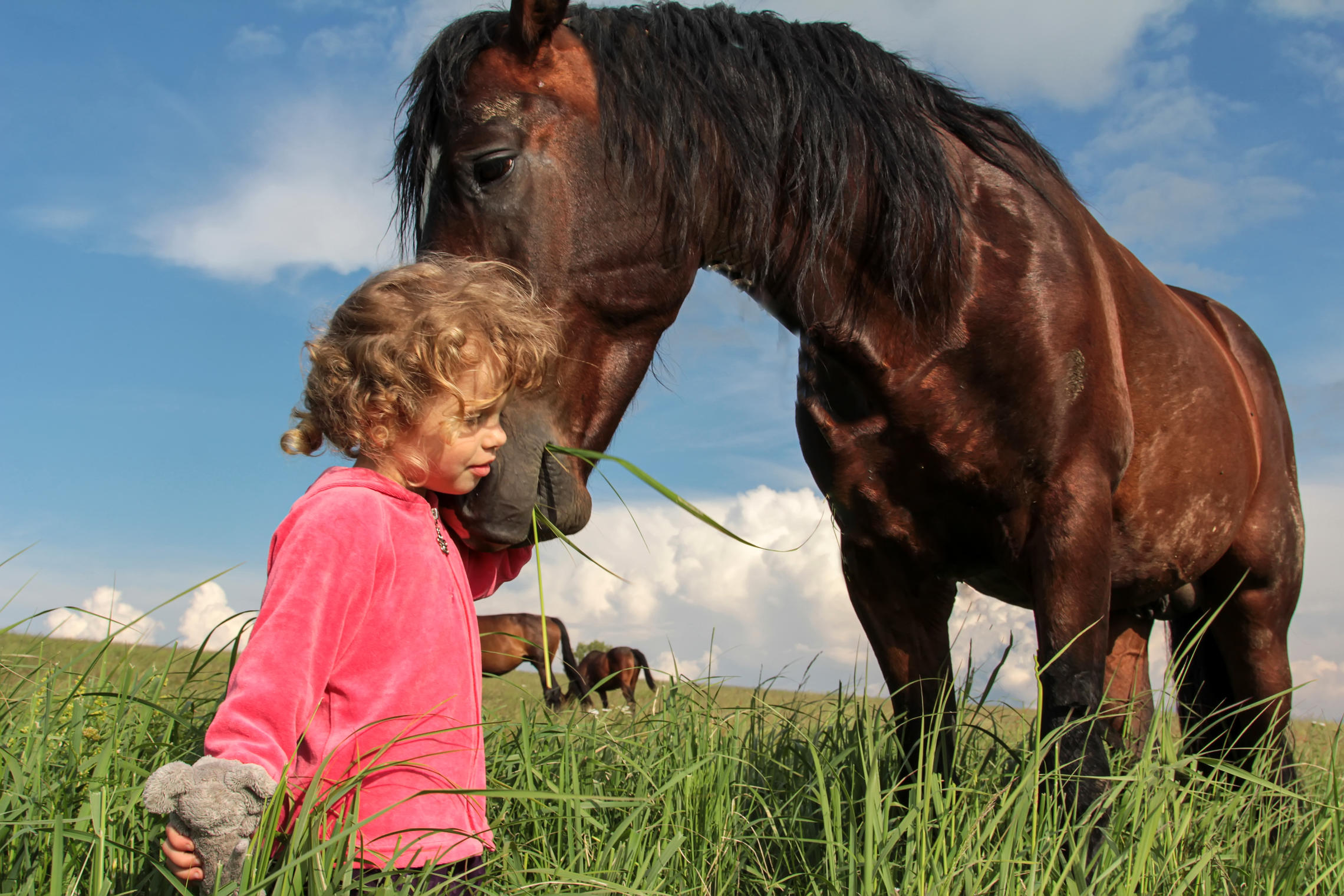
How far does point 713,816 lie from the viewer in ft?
6.75

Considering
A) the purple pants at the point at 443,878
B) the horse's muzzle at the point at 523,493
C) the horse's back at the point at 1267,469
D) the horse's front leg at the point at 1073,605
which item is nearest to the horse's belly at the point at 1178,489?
the horse's back at the point at 1267,469

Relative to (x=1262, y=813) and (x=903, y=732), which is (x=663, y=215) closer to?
(x=903, y=732)

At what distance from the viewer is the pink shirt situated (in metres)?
1.44

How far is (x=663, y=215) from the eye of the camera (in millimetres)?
2289

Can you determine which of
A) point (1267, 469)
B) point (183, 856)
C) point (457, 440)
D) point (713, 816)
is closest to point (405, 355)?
point (457, 440)

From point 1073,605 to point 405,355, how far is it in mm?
1746

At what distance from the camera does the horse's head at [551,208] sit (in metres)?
2.06

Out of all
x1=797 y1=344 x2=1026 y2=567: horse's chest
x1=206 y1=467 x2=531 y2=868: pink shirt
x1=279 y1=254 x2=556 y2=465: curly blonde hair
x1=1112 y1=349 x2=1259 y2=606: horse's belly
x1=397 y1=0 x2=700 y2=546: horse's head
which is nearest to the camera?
x1=206 y1=467 x2=531 y2=868: pink shirt

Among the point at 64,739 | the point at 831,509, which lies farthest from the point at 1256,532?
the point at 64,739

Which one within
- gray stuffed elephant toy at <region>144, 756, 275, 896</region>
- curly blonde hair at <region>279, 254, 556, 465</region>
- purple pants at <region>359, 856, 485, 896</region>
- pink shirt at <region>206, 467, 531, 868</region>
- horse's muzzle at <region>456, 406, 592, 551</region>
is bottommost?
purple pants at <region>359, 856, 485, 896</region>

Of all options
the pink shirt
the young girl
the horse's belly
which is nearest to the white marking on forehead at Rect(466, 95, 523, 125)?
the young girl

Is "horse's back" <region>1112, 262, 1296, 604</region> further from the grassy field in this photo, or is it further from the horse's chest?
the grassy field

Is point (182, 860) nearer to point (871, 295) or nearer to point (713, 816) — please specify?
point (713, 816)

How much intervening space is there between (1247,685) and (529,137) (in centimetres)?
364
